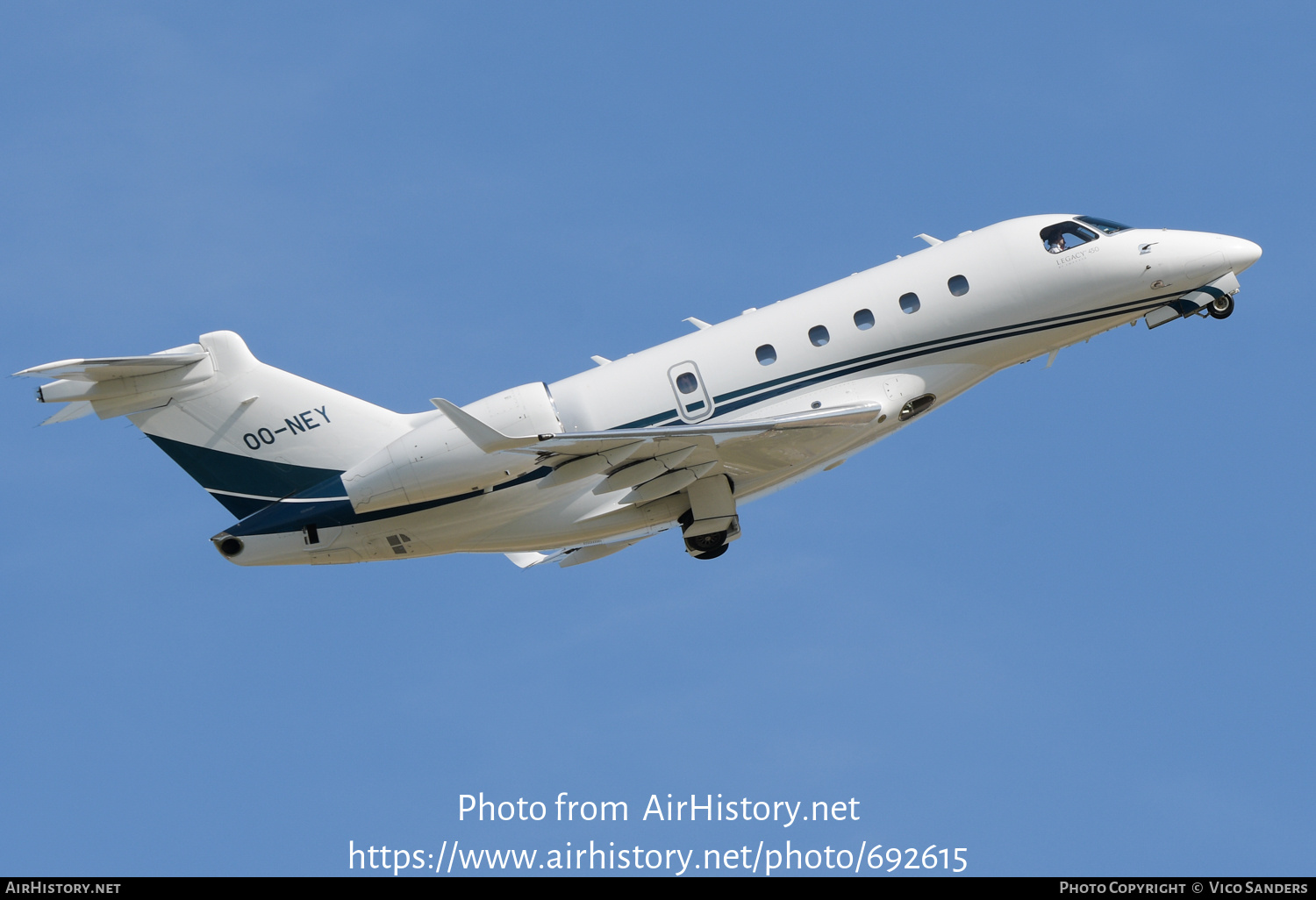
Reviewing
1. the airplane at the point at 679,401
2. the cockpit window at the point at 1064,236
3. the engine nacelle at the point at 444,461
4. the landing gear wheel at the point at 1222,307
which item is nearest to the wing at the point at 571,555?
the airplane at the point at 679,401

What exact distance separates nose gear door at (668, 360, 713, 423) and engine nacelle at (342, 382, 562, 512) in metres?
2.11

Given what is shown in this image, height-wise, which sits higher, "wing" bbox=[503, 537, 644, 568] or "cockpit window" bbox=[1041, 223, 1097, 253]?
"cockpit window" bbox=[1041, 223, 1097, 253]

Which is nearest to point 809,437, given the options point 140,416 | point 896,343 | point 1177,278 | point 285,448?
point 896,343

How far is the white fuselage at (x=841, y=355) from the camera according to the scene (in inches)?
879

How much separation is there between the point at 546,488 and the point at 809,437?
13.4 ft

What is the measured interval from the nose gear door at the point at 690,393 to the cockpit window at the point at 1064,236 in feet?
19.2

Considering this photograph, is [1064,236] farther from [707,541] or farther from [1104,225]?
[707,541]

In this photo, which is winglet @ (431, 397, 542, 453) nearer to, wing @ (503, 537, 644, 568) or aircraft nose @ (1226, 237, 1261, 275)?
wing @ (503, 537, 644, 568)

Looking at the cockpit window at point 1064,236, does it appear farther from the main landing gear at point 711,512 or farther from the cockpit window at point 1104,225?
the main landing gear at point 711,512

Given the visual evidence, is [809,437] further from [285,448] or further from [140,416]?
[140,416]

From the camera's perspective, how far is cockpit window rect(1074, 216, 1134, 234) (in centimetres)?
2327

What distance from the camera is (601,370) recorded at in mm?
22938

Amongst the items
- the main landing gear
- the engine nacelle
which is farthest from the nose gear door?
the engine nacelle

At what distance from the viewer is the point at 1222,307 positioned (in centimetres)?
2305
